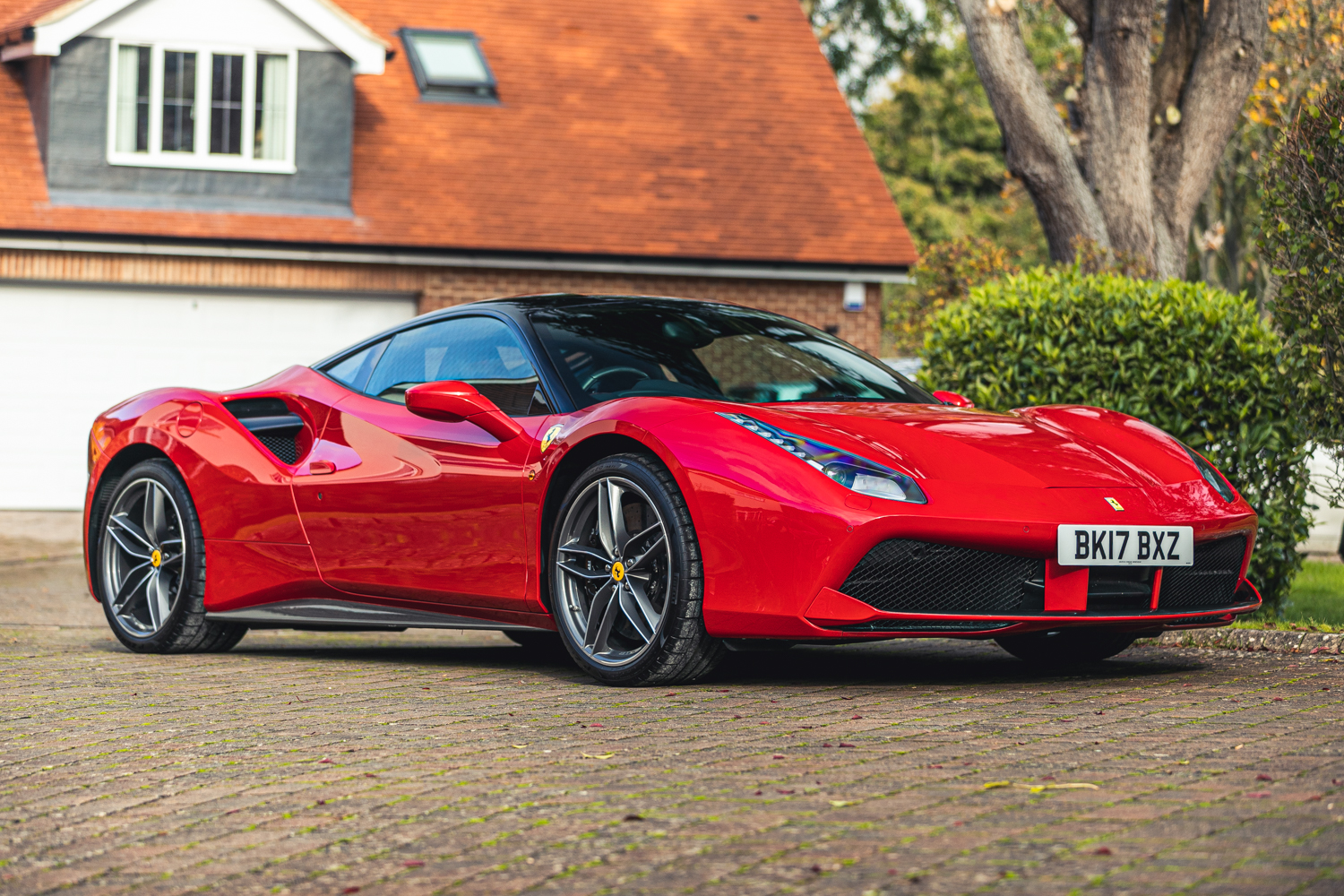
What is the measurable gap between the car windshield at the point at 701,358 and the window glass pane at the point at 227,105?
1306cm

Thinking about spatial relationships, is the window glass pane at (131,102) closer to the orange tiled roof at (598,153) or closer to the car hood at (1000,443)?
the orange tiled roof at (598,153)

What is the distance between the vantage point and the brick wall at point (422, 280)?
666 inches

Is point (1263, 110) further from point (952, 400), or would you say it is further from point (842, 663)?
point (842, 663)

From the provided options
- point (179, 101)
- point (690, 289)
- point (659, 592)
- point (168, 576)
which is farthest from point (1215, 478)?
point (179, 101)

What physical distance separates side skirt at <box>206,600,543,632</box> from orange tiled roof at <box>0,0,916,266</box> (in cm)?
1126

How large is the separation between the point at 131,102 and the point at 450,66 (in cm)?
389

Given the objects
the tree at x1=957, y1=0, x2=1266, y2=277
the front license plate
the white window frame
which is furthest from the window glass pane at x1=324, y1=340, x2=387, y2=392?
the white window frame

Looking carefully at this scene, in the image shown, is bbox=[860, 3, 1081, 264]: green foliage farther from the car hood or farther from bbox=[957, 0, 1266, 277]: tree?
the car hood

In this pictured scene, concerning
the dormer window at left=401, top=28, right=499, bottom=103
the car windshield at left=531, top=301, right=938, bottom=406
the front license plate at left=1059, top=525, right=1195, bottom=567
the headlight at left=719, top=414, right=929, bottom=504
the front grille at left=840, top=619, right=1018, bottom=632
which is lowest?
the front grille at left=840, top=619, right=1018, bottom=632

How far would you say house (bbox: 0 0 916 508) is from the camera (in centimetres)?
1709

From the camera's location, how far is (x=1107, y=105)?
1261 centimetres

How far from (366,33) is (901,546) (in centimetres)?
1498

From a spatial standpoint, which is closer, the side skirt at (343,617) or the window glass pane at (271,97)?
the side skirt at (343,617)

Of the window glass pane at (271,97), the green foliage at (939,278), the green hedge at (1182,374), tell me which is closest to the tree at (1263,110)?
the green foliage at (939,278)
